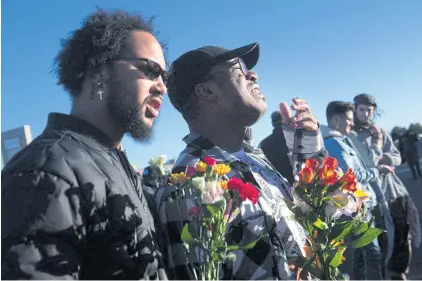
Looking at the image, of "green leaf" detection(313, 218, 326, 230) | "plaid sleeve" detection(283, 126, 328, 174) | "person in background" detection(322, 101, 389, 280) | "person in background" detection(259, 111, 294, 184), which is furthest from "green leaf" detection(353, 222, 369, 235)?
"person in background" detection(322, 101, 389, 280)

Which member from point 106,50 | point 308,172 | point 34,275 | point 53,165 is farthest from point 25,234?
point 308,172

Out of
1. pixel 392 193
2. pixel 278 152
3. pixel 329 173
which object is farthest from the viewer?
pixel 392 193

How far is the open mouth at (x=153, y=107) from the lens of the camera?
5.50 ft

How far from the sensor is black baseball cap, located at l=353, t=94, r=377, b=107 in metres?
4.97

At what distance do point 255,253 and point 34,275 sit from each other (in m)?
0.87

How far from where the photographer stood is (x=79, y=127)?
152 cm

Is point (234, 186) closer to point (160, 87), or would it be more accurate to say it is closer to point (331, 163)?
point (331, 163)

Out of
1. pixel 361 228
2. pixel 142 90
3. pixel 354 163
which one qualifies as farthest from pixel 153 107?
pixel 354 163

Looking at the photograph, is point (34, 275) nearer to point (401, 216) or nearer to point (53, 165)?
point (53, 165)

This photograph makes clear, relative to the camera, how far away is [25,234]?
1.10m

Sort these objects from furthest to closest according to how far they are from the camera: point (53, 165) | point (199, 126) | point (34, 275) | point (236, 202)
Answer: point (199, 126) < point (236, 202) < point (53, 165) < point (34, 275)

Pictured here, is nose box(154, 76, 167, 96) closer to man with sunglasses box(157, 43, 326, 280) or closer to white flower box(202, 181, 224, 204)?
man with sunglasses box(157, 43, 326, 280)

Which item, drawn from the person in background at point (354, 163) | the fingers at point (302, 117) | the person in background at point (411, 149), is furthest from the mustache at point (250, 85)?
the person in background at point (411, 149)

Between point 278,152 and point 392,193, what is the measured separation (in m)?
1.70
